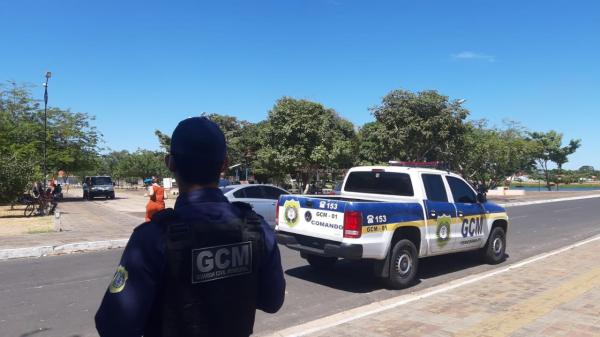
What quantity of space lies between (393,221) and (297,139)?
845 inches

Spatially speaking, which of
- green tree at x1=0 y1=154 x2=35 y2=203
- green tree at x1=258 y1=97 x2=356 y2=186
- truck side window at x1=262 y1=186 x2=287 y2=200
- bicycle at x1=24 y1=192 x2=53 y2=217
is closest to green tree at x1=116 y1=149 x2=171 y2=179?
green tree at x1=258 y1=97 x2=356 y2=186

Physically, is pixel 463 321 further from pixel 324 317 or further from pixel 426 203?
pixel 426 203

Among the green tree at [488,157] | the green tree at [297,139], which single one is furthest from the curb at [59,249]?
the green tree at [488,157]

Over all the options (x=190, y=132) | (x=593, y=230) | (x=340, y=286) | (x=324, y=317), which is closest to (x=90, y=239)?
(x=340, y=286)

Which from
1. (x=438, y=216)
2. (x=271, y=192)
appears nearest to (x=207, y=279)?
(x=438, y=216)

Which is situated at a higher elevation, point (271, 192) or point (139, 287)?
point (271, 192)

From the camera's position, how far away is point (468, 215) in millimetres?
9000

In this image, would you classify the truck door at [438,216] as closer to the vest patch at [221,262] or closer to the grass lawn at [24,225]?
the vest patch at [221,262]

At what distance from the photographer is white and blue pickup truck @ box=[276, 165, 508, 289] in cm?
720

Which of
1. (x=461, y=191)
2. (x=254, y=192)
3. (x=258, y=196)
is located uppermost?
(x=461, y=191)

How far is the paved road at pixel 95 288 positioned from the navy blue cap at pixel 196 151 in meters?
4.09

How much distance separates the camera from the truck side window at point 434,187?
8.41 metres

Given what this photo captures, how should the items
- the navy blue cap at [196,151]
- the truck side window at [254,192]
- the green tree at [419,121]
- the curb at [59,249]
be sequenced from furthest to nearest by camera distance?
the green tree at [419,121] < the truck side window at [254,192] < the curb at [59,249] < the navy blue cap at [196,151]

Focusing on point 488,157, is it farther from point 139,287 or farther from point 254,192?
point 139,287
